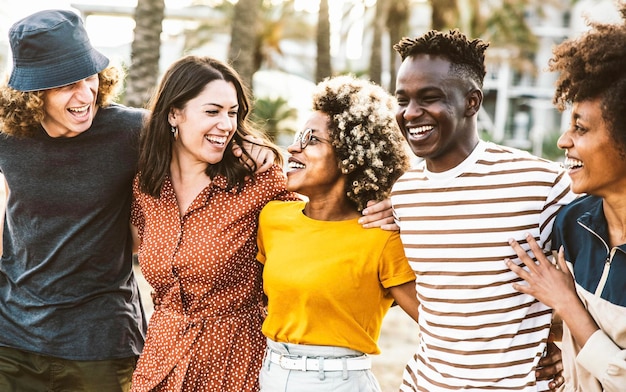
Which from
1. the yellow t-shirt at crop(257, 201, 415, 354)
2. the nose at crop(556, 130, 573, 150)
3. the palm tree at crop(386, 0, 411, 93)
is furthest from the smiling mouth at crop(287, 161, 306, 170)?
the palm tree at crop(386, 0, 411, 93)

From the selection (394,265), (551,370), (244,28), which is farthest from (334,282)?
(244,28)

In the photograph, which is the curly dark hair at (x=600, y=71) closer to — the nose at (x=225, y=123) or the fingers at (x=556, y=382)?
the fingers at (x=556, y=382)

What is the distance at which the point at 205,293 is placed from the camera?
3.75 m

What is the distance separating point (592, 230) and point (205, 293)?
191 centimetres

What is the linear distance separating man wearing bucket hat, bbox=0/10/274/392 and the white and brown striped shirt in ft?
4.00

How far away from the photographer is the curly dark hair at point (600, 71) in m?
2.72

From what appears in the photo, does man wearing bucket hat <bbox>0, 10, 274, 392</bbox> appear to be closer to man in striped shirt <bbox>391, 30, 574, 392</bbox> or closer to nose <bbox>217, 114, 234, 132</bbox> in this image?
nose <bbox>217, 114, 234, 132</bbox>

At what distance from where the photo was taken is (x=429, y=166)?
3.36m

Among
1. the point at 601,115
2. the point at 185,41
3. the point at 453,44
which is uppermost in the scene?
the point at 453,44

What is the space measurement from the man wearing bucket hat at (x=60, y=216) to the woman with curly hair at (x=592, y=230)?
65.6 inches

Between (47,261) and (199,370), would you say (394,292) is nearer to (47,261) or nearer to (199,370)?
(199,370)

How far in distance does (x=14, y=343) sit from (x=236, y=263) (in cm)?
129

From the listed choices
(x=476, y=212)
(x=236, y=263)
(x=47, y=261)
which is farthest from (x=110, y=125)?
(x=476, y=212)

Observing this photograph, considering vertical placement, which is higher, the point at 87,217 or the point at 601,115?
the point at 601,115
